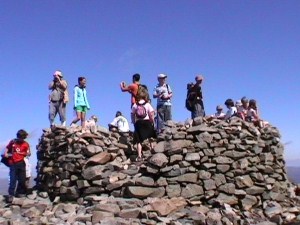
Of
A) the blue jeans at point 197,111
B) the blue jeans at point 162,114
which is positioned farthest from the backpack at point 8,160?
the blue jeans at point 197,111

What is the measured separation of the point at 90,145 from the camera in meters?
14.8

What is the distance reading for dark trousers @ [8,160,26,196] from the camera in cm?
1488

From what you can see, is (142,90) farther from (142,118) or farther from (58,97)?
(58,97)

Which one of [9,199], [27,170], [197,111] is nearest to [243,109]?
[197,111]

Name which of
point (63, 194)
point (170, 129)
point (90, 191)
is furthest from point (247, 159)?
point (63, 194)

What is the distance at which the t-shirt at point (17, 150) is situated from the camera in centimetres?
1475

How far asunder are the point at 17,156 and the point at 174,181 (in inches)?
209

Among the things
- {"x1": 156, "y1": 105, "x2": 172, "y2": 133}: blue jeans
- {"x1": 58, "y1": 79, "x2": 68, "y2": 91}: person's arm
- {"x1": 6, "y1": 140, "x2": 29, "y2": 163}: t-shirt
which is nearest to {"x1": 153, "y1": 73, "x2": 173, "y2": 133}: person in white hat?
{"x1": 156, "y1": 105, "x2": 172, "y2": 133}: blue jeans

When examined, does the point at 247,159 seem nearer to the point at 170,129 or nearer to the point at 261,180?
the point at 261,180

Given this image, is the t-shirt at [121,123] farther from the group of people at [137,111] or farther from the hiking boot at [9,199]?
the hiking boot at [9,199]

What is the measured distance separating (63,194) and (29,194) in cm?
166

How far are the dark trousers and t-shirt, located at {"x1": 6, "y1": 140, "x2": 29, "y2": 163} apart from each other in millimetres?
176

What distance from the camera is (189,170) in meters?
13.8

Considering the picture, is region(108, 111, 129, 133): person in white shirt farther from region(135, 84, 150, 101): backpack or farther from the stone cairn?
region(135, 84, 150, 101): backpack
